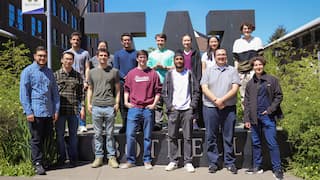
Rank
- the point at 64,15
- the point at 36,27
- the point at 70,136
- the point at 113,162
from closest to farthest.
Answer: the point at 113,162 → the point at 70,136 → the point at 36,27 → the point at 64,15

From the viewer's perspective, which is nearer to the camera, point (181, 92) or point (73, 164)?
point (181, 92)

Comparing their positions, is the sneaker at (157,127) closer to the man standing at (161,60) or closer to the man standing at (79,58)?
the man standing at (161,60)

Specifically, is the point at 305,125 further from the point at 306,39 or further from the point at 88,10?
the point at 88,10

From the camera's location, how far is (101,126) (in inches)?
250

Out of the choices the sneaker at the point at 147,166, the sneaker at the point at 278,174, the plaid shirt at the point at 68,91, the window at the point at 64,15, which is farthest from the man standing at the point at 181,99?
the window at the point at 64,15

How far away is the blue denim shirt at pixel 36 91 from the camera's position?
19.1 ft

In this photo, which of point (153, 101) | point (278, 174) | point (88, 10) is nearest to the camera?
point (278, 174)

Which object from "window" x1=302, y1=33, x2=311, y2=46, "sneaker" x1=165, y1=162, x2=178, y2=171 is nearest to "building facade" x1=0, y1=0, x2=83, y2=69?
"sneaker" x1=165, y1=162, x2=178, y2=171

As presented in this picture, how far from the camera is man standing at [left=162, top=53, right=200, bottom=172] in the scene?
242 inches

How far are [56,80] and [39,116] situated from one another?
32.5 inches

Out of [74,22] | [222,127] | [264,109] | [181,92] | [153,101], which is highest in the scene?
[74,22]

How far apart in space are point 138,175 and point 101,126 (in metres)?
1.02

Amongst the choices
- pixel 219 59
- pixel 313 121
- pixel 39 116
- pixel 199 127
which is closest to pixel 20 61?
pixel 39 116

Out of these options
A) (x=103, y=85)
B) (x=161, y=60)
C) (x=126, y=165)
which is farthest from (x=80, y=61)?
(x=126, y=165)
